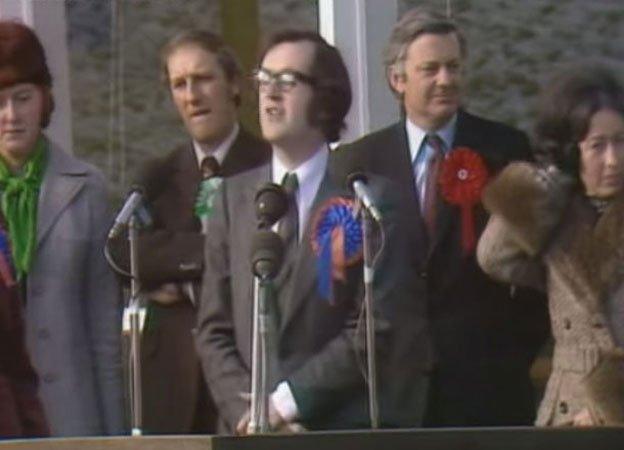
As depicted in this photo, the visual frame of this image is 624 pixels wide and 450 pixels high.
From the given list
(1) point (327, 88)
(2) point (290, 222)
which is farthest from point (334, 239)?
(1) point (327, 88)

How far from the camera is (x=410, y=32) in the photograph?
10.7 m

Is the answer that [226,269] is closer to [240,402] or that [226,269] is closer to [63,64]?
[240,402]

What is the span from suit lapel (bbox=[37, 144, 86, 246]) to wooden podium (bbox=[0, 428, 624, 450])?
109 centimetres

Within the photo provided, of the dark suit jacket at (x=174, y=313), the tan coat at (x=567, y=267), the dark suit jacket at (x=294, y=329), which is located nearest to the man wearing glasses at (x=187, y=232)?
the dark suit jacket at (x=174, y=313)

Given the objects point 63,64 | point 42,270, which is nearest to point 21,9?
point 63,64

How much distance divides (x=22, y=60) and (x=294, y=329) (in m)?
1.32

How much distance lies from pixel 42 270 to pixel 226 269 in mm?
677

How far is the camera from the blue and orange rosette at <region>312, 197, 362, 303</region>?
10484mm

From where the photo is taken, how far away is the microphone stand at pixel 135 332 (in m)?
10.7

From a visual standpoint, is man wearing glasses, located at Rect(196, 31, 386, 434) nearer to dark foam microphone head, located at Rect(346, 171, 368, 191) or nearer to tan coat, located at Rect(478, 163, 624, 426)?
dark foam microphone head, located at Rect(346, 171, 368, 191)

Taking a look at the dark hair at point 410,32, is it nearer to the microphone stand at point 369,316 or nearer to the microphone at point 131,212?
the microphone stand at point 369,316

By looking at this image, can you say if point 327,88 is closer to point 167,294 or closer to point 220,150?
point 220,150

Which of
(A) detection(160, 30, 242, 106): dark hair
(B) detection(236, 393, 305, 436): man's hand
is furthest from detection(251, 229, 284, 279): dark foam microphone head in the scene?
(A) detection(160, 30, 242, 106): dark hair

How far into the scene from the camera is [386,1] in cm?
1137
